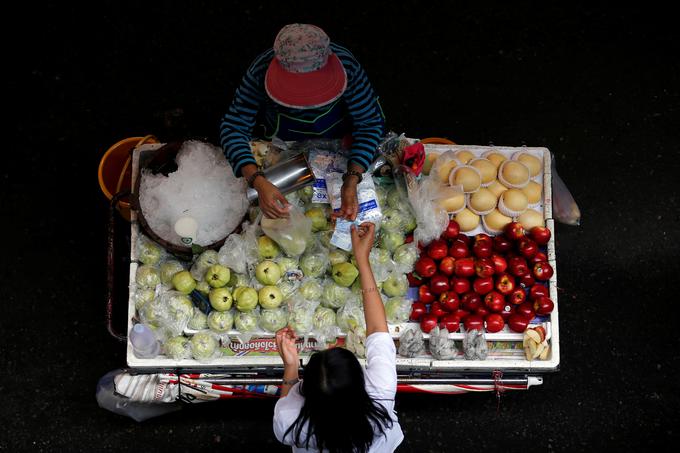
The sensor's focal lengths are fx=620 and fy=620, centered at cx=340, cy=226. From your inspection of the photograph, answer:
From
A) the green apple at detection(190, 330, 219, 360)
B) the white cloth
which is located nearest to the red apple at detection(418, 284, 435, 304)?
the white cloth

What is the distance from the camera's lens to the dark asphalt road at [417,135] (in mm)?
3852

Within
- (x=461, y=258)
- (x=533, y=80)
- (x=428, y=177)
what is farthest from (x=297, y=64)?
(x=533, y=80)

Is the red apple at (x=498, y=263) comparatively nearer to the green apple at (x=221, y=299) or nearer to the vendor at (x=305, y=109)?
the vendor at (x=305, y=109)

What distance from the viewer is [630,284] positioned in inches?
160

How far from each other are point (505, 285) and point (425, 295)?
39 centimetres

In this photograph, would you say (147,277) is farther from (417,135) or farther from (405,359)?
(417,135)

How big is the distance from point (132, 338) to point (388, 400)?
1275mm

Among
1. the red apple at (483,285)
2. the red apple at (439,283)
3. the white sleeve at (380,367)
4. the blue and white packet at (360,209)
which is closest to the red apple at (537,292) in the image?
the red apple at (483,285)

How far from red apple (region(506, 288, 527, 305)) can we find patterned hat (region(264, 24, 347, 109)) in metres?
1.29

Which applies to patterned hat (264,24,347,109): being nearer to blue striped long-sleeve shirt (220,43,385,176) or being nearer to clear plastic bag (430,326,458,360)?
blue striped long-sleeve shirt (220,43,385,176)

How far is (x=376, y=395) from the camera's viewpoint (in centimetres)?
231

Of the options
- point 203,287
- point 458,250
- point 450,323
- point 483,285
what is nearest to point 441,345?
point 450,323

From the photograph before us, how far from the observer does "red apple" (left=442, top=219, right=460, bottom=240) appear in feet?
9.98

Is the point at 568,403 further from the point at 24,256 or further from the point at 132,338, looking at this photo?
the point at 24,256
